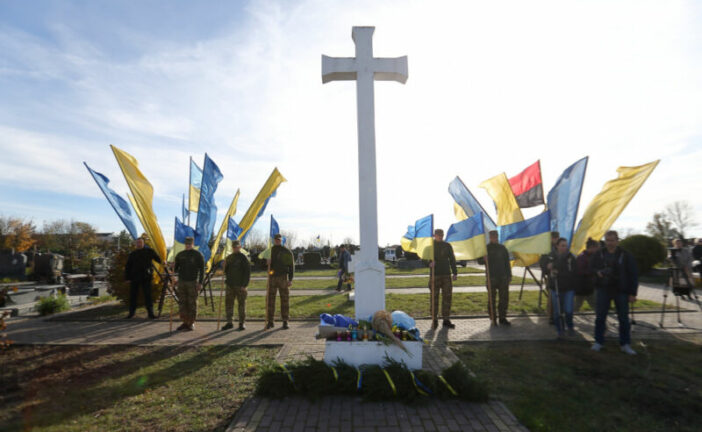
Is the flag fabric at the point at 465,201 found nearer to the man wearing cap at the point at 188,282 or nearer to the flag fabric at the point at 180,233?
the man wearing cap at the point at 188,282

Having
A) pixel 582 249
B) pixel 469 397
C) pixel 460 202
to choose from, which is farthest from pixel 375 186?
pixel 582 249

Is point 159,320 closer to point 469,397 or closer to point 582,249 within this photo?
point 469,397

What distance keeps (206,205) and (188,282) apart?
260 cm

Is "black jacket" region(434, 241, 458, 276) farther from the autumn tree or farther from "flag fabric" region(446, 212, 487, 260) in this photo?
the autumn tree

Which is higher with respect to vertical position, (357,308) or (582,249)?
(582,249)

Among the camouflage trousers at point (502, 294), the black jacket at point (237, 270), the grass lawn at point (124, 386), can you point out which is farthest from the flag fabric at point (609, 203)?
the black jacket at point (237, 270)

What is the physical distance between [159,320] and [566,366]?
829 cm

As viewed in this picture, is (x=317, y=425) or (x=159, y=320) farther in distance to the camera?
(x=159, y=320)

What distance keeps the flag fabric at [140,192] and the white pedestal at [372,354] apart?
630cm

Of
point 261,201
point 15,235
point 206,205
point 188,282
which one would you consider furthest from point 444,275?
point 15,235

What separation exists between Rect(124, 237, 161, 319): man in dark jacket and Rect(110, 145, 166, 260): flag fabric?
29 cm

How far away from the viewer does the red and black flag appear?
29.1 ft

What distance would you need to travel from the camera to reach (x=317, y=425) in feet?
10.4

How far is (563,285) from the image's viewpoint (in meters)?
6.39
